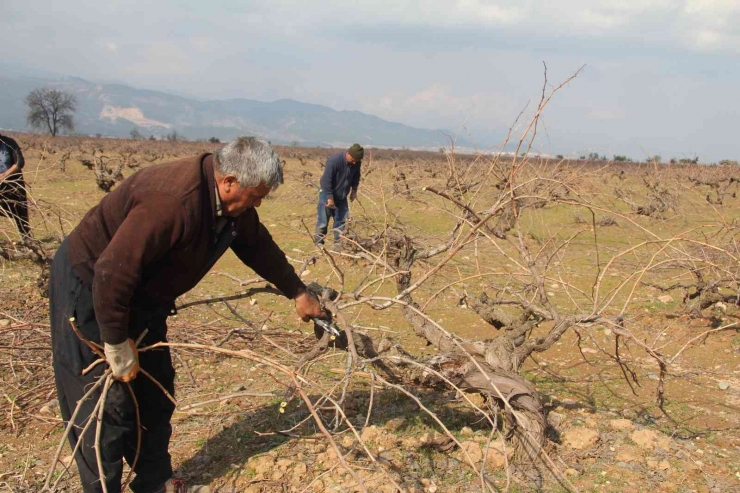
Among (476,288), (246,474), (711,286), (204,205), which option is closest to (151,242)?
(204,205)

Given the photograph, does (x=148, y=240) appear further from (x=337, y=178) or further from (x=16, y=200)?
(x=337, y=178)

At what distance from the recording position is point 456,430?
311cm

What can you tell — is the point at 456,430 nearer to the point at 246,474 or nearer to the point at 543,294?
the point at 543,294

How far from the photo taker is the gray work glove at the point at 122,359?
2.05m

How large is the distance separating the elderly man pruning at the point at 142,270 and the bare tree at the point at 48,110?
257 feet

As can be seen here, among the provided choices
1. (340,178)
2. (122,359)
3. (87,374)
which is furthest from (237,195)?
(340,178)

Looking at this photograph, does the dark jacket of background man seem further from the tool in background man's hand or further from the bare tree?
the bare tree

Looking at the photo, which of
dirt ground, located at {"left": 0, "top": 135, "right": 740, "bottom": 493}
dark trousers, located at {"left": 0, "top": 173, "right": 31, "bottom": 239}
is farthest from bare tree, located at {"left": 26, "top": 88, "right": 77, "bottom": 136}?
dirt ground, located at {"left": 0, "top": 135, "right": 740, "bottom": 493}

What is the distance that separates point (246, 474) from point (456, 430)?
117 centimetres

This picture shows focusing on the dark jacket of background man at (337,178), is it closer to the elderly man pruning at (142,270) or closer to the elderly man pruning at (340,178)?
the elderly man pruning at (340,178)

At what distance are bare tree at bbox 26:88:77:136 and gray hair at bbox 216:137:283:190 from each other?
259ft

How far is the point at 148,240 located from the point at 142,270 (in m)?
0.15

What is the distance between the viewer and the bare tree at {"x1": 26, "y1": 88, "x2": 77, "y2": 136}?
7044 cm

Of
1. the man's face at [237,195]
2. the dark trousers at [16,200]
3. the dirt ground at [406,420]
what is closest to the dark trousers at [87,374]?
the dirt ground at [406,420]
